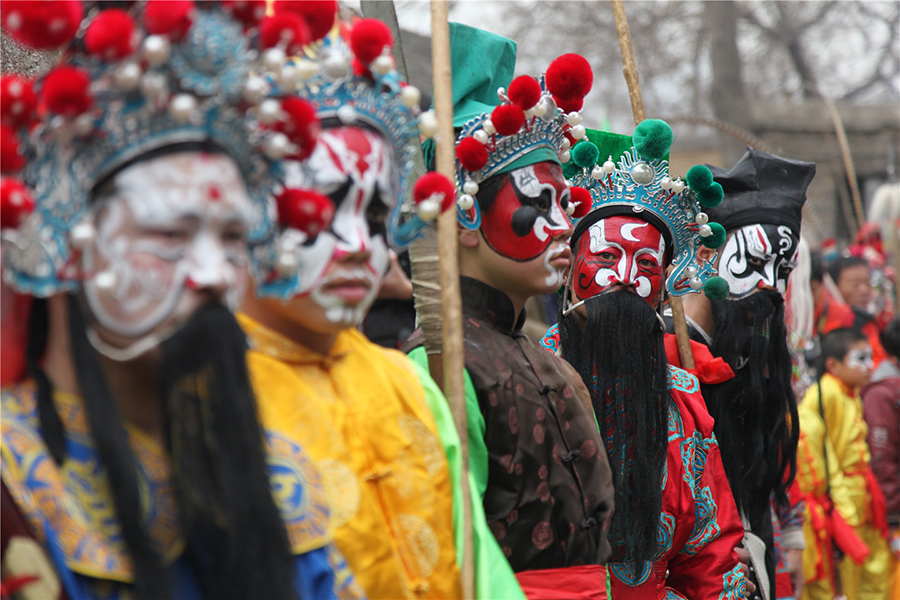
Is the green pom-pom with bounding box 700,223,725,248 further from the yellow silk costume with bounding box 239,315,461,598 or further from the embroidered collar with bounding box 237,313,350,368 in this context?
the embroidered collar with bounding box 237,313,350,368

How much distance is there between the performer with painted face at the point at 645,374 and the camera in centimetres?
358

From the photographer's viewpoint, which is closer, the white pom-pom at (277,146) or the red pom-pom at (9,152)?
the red pom-pom at (9,152)

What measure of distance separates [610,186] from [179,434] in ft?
7.72

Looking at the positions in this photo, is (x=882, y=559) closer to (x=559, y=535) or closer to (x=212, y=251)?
(x=559, y=535)

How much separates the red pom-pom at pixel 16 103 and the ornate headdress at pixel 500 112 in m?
1.35

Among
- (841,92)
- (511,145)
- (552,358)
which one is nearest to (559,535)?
(552,358)

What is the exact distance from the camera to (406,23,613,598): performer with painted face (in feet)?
9.14

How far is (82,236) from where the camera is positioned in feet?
5.62

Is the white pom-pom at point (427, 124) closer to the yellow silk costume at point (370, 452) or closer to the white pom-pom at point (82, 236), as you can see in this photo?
the yellow silk costume at point (370, 452)

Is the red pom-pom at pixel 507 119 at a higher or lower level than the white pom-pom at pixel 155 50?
higher

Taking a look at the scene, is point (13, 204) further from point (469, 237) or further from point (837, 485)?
point (837, 485)

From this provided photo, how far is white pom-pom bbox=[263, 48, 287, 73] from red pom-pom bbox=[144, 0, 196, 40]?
0.17 meters

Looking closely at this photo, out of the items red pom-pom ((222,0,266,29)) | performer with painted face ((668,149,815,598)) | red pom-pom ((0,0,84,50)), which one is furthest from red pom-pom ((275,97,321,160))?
performer with painted face ((668,149,815,598))

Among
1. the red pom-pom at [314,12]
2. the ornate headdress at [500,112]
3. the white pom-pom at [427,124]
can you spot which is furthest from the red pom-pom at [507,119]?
the red pom-pom at [314,12]
